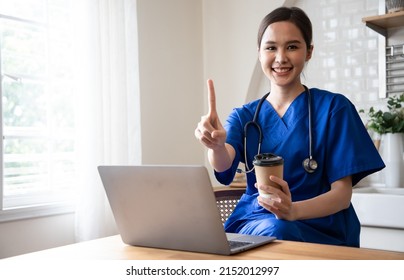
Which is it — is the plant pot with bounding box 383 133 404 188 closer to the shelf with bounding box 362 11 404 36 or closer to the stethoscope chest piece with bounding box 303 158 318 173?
the shelf with bounding box 362 11 404 36

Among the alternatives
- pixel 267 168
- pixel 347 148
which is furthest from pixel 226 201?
pixel 267 168

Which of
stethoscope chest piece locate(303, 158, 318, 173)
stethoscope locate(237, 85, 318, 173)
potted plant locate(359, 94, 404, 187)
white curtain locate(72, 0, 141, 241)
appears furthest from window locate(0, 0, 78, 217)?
potted plant locate(359, 94, 404, 187)

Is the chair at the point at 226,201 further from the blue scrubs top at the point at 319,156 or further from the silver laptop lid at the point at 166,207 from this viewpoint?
the silver laptop lid at the point at 166,207

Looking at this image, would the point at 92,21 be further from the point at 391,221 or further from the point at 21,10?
the point at 391,221

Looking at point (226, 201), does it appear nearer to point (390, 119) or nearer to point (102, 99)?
point (102, 99)

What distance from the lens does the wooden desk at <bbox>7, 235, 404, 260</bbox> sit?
1.25 meters

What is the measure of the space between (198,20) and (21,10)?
5.19 ft

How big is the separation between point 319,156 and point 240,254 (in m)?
0.61

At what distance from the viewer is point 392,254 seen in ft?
4.05

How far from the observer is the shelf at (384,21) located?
3.23 metres

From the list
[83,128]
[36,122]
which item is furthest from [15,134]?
[83,128]

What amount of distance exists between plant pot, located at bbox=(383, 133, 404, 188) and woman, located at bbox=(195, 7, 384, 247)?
5.49 ft

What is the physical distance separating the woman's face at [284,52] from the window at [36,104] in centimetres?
162

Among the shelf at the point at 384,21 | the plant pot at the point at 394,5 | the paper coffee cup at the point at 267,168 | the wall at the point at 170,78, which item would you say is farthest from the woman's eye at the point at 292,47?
the wall at the point at 170,78
